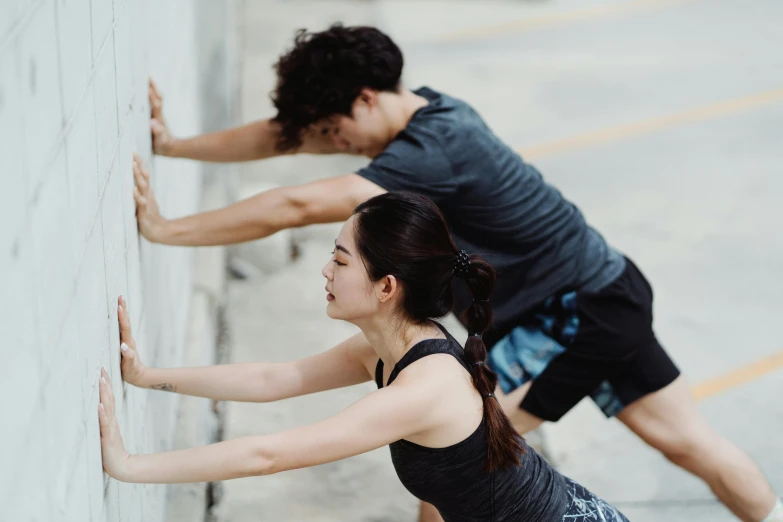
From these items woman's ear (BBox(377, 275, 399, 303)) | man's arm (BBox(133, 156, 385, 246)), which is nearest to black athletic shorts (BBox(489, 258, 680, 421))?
man's arm (BBox(133, 156, 385, 246))

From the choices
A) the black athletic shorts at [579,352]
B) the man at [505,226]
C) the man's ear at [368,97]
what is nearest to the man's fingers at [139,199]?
the man at [505,226]

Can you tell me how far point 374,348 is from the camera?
8.52ft

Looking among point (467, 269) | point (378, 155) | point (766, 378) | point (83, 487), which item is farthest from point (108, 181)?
point (766, 378)

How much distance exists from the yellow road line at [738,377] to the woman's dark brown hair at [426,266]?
2.60m

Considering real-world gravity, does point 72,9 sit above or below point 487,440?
above

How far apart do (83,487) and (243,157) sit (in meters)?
1.68

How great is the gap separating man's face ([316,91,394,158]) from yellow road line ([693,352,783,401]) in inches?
94.6

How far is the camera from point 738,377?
493 centimetres

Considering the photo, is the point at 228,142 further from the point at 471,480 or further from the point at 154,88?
the point at 471,480

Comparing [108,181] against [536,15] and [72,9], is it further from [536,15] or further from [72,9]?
[536,15]

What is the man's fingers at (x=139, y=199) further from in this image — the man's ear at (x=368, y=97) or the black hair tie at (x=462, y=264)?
the black hair tie at (x=462, y=264)

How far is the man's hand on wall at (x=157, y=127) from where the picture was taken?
123 inches

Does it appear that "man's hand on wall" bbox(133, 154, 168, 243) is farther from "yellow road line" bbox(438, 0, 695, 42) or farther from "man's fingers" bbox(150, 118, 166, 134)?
"yellow road line" bbox(438, 0, 695, 42)

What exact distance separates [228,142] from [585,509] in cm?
165
